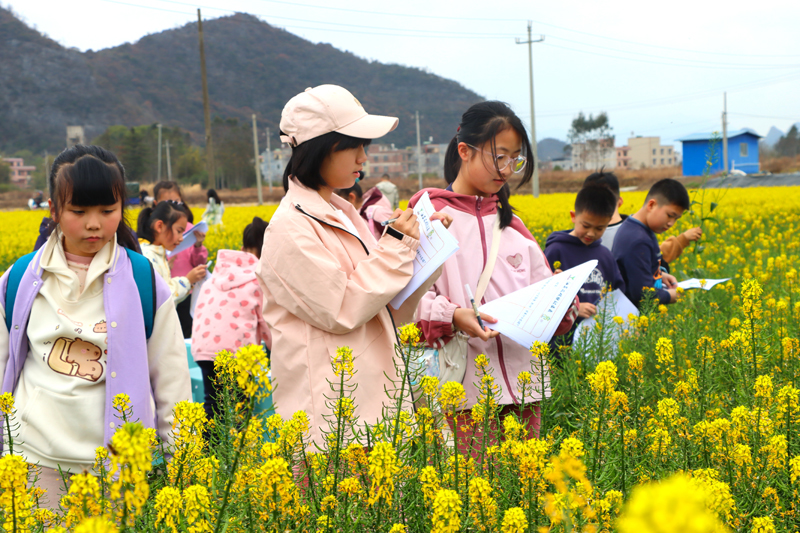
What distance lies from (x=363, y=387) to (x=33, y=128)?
113 metres

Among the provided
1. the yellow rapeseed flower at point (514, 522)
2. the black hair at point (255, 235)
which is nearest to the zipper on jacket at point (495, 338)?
the yellow rapeseed flower at point (514, 522)

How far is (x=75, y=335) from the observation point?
6.53 feet

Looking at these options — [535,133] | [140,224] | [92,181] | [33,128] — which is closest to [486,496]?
[92,181]

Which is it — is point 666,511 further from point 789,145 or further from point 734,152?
point 789,145

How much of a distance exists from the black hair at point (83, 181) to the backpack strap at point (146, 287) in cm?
22

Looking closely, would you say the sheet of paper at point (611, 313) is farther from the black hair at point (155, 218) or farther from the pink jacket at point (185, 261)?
the pink jacket at point (185, 261)

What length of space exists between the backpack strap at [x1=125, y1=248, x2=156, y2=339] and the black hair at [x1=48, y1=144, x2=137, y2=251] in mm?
215

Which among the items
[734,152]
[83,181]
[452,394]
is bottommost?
[452,394]

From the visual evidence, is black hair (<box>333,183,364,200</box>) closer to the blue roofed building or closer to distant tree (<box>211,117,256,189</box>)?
the blue roofed building

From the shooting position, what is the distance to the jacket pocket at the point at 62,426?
1.94 metres

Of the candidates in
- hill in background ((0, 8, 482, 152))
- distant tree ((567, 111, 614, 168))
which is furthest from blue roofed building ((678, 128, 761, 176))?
hill in background ((0, 8, 482, 152))

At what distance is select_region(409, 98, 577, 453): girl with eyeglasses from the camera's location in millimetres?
2336

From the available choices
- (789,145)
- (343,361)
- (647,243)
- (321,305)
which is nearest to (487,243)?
(321,305)

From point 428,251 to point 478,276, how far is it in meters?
0.43
